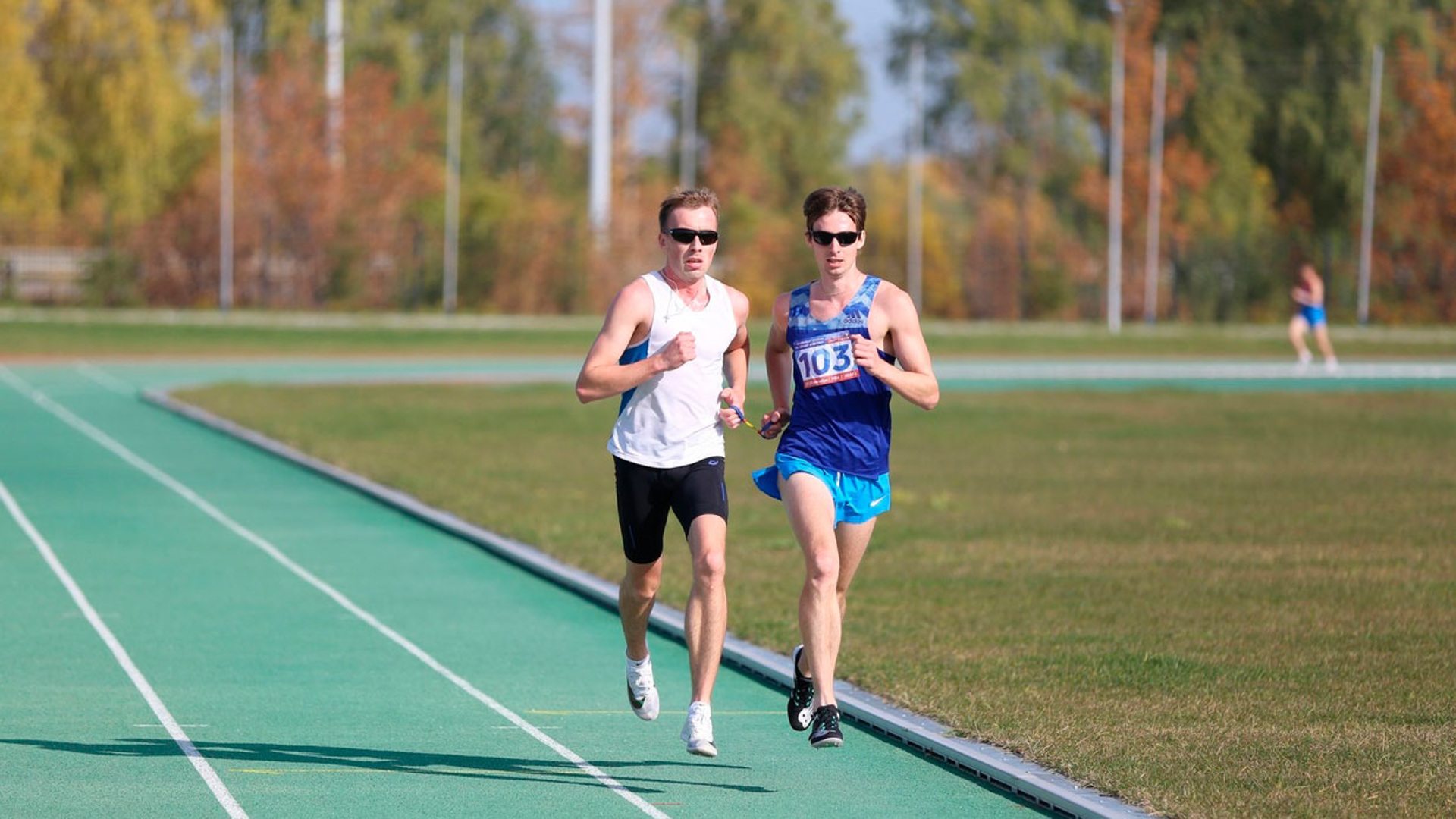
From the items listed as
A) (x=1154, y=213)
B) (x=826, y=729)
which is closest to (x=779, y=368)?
(x=826, y=729)

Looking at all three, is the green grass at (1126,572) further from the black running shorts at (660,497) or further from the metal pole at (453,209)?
the metal pole at (453,209)

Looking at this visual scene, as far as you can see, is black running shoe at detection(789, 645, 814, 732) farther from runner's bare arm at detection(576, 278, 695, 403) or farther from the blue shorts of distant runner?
runner's bare arm at detection(576, 278, 695, 403)

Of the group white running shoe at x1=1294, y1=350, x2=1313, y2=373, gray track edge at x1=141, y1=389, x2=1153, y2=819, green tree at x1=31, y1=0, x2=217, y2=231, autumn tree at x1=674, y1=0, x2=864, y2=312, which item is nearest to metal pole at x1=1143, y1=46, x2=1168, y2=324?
autumn tree at x1=674, y1=0, x2=864, y2=312

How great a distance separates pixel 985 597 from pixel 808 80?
65461mm

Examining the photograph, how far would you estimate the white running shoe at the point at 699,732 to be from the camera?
26.5ft

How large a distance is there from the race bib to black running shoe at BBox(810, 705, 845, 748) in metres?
1.23

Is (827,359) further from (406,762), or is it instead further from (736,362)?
(406,762)

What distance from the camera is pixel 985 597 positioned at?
43.0ft

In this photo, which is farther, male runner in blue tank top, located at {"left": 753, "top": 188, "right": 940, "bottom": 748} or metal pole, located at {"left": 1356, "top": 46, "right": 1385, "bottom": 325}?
metal pole, located at {"left": 1356, "top": 46, "right": 1385, "bottom": 325}

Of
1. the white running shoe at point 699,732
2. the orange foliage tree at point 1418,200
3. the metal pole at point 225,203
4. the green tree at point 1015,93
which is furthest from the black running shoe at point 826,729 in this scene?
the green tree at point 1015,93

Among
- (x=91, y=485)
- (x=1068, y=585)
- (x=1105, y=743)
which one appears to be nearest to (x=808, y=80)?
(x=91, y=485)

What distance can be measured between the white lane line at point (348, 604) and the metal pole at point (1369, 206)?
132 ft

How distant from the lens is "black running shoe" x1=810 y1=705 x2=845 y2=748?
26.2 ft

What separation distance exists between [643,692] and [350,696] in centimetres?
200
